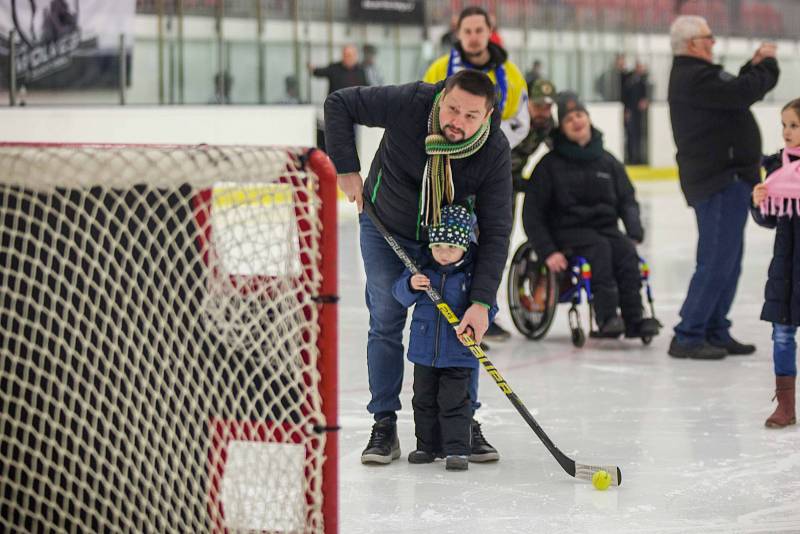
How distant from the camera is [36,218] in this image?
2.33 m

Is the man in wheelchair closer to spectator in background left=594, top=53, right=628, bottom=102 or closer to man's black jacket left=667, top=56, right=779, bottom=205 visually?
man's black jacket left=667, top=56, right=779, bottom=205

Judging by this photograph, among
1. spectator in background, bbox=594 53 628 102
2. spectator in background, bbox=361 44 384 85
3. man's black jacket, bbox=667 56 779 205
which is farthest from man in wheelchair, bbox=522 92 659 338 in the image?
spectator in background, bbox=594 53 628 102

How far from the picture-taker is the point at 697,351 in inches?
189

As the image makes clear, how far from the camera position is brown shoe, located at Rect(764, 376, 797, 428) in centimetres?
374

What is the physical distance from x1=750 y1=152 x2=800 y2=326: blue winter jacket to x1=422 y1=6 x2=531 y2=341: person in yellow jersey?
1.08 meters

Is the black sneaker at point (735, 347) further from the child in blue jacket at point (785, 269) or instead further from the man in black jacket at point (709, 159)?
the child in blue jacket at point (785, 269)

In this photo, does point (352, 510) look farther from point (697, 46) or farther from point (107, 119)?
point (107, 119)

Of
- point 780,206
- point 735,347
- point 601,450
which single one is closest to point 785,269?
point 780,206

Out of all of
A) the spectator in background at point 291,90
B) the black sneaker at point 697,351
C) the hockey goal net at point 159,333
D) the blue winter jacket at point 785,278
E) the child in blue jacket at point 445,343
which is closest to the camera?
the hockey goal net at point 159,333

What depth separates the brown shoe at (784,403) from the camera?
12.3ft

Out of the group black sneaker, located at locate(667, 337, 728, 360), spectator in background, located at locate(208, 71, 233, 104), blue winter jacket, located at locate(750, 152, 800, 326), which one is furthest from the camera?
spectator in background, located at locate(208, 71, 233, 104)

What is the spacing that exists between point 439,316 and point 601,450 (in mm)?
605

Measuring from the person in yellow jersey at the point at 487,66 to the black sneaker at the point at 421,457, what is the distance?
1.43 m

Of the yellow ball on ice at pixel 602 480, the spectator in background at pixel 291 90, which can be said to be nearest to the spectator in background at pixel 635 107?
the spectator in background at pixel 291 90
